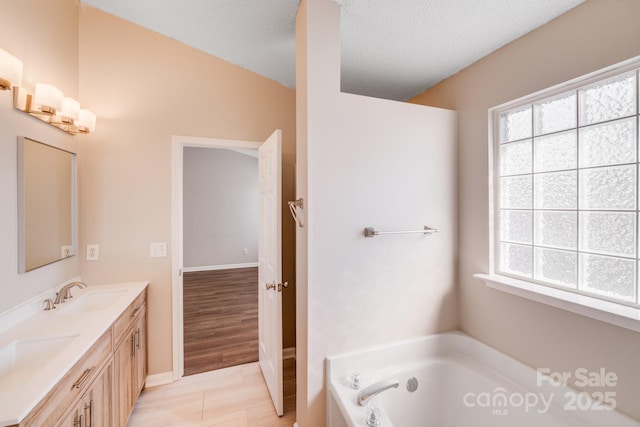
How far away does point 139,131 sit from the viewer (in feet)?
6.86

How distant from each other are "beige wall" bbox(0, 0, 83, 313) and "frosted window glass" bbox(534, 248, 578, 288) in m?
2.86

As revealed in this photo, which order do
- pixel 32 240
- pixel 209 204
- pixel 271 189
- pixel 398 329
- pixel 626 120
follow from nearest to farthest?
1. pixel 626 120
2. pixel 32 240
3. pixel 398 329
4. pixel 271 189
5. pixel 209 204

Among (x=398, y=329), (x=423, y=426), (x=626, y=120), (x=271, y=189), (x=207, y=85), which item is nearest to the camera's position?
(x=626, y=120)

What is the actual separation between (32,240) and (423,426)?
2.57 m

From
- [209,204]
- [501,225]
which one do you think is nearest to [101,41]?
[501,225]

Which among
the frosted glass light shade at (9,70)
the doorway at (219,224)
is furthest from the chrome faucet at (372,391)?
the doorway at (219,224)

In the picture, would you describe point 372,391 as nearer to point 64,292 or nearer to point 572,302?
point 572,302

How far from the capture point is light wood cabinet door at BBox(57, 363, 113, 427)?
3.53ft

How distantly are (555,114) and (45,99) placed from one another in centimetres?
287

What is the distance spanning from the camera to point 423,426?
5.22ft

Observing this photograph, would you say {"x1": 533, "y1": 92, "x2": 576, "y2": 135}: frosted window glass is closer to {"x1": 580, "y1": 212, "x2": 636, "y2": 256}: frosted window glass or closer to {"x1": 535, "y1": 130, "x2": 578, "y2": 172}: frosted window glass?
{"x1": 535, "y1": 130, "x2": 578, "y2": 172}: frosted window glass

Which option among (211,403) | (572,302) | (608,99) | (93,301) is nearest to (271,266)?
(211,403)

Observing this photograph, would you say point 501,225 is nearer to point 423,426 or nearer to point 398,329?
point 398,329

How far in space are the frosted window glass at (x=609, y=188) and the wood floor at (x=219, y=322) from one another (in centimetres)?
278
